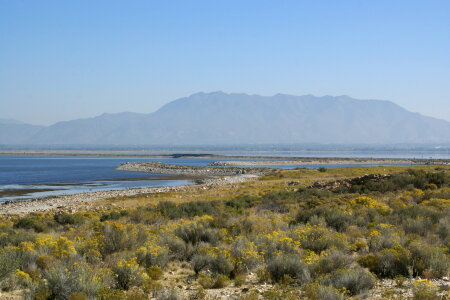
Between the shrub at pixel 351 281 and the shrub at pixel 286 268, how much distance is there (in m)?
0.83

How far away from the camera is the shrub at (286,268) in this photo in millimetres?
9609

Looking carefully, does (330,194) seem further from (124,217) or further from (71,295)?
(71,295)

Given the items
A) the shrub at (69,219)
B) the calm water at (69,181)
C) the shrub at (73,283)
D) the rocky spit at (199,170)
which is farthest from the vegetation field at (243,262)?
the rocky spit at (199,170)

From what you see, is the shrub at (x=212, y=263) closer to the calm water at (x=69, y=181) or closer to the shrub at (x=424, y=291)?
the shrub at (x=424, y=291)

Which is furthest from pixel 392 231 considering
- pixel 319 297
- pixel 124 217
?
pixel 124 217

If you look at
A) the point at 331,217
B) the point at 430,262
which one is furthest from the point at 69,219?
the point at 430,262

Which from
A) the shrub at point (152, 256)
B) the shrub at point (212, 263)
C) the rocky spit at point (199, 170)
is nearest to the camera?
the shrub at point (212, 263)

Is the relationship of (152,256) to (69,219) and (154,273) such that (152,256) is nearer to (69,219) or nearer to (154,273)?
(154,273)

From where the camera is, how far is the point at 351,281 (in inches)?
336

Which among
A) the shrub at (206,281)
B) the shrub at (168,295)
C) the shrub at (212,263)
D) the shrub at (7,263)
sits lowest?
the shrub at (206,281)

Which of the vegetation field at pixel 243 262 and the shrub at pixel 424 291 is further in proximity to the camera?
the vegetation field at pixel 243 262

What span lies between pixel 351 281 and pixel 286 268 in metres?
1.59

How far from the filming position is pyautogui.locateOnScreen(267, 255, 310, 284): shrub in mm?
9609

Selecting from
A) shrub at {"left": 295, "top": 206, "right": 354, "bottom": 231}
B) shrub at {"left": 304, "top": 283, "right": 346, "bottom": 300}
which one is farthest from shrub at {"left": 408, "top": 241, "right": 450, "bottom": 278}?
shrub at {"left": 295, "top": 206, "right": 354, "bottom": 231}
